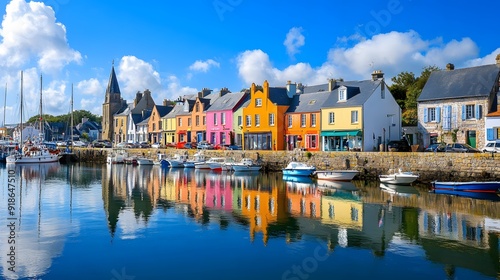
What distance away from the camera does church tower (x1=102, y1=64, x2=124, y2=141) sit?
276ft

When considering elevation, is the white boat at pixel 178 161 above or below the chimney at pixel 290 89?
below

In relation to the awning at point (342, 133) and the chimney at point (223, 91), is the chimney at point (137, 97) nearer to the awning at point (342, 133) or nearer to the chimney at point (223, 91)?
the chimney at point (223, 91)

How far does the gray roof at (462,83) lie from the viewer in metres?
36.2

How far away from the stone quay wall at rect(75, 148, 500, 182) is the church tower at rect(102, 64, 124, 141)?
4462 cm

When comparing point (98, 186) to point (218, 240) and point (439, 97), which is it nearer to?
point (218, 240)

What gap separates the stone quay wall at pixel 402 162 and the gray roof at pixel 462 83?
849 centimetres

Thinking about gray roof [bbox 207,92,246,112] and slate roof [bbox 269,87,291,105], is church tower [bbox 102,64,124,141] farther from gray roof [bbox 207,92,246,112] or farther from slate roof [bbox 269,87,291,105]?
slate roof [bbox 269,87,291,105]

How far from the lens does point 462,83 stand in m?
37.9

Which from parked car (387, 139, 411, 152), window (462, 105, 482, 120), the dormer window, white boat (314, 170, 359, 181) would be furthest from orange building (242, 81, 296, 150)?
window (462, 105, 482, 120)

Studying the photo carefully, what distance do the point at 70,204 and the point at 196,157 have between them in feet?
84.5

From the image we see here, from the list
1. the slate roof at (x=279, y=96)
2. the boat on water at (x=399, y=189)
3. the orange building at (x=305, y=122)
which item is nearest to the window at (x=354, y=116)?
the orange building at (x=305, y=122)

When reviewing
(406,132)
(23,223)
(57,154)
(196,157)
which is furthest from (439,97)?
(57,154)

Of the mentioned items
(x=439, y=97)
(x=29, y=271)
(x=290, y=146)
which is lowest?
(x=29, y=271)

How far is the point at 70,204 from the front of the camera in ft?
76.5
